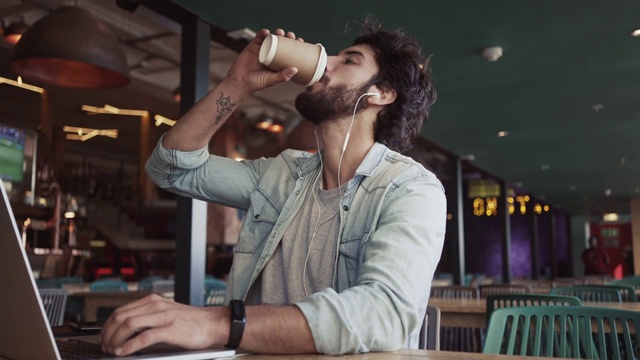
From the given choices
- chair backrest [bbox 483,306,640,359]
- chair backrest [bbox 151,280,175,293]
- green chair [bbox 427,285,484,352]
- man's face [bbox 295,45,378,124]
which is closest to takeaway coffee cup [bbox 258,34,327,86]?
man's face [bbox 295,45,378,124]

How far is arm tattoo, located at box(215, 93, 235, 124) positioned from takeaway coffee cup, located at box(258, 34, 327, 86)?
0.63 ft

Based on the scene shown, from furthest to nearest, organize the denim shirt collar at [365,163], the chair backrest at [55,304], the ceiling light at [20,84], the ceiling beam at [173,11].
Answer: the ceiling light at [20,84] → the chair backrest at [55,304] → the ceiling beam at [173,11] → the denim shirt collar at [365,163]

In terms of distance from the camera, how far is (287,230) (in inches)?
57.9

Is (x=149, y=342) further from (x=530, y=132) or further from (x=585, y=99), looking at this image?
(x=530, y=132)

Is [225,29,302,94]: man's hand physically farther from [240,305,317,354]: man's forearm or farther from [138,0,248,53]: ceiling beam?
[138,0,248,53]: ceiling beam

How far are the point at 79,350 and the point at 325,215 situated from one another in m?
0.63

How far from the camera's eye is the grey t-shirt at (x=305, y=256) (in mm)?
1375

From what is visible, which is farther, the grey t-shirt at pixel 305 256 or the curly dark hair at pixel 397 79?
the curly dark hair at pixel 397 79

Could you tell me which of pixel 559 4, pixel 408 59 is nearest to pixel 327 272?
pixel 408 59

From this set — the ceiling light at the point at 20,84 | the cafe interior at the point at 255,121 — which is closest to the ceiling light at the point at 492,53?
the cafe interior at the point at 255,121

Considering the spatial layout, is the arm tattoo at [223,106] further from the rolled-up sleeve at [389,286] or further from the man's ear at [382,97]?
the rolled-up sleeve at [389,286]

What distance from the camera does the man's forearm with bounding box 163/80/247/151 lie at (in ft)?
4.95

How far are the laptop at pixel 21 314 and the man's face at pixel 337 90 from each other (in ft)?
2.41

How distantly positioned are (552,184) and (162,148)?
13770mm
